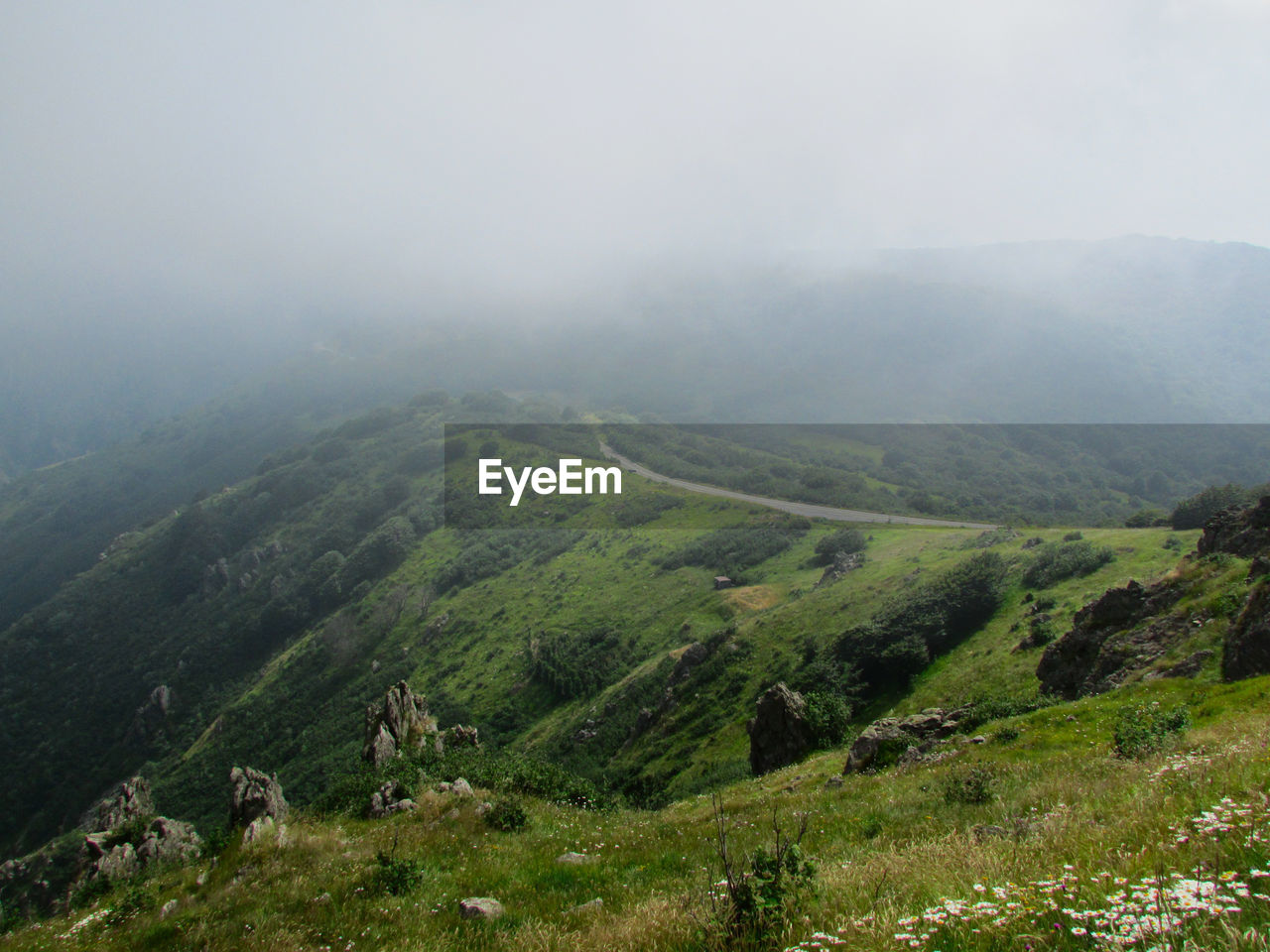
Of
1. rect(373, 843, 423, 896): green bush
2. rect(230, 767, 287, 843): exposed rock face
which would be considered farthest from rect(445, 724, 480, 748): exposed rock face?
rect(373, 843, 423, 896): green bush

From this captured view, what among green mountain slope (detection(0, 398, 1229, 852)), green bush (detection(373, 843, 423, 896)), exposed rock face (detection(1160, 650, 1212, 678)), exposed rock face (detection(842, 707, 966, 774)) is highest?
green bush (detection(373, 843, 423, 896))

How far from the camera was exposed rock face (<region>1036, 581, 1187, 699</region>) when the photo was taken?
70.5ft

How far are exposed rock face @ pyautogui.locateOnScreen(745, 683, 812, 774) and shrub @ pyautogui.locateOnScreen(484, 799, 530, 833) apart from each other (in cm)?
2318

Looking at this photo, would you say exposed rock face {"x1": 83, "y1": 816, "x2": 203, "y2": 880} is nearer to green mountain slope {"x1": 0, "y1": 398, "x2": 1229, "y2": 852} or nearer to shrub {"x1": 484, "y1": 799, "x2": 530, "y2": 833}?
shrub {"x1": 484, "y1": 799, "x2": 530, "y2": 833}

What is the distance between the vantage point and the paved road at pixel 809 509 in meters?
94.1

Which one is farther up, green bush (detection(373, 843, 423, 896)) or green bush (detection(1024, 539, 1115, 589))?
green bush (detection(373, 843, 423, 896))

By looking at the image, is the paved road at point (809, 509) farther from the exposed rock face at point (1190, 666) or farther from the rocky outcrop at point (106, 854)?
the rocky outcrop at point (106, 854)

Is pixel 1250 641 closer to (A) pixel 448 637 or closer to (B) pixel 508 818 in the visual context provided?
(B) pixel 508 818

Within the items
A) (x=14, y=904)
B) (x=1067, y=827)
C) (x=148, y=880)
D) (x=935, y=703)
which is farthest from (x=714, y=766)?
(x=14, y=904)

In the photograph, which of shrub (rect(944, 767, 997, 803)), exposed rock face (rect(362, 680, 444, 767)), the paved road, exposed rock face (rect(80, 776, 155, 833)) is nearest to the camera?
shrub (rect(944, 767, 997, 803))

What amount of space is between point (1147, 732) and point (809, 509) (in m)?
106

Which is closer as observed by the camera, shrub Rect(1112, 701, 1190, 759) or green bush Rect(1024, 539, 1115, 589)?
shrub Rect(1112, 701, 1190, 759)

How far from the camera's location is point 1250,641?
52.2 ft

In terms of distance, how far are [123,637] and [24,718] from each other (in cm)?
2802
